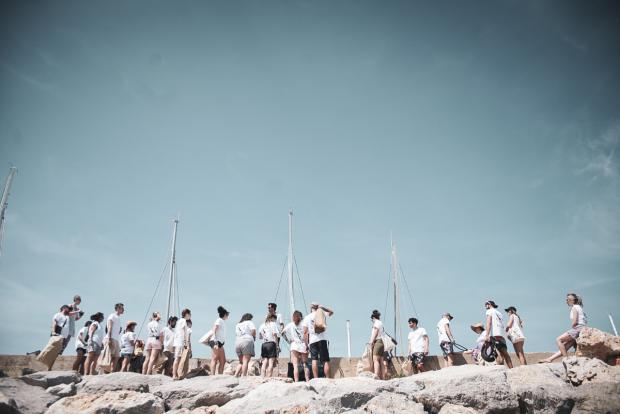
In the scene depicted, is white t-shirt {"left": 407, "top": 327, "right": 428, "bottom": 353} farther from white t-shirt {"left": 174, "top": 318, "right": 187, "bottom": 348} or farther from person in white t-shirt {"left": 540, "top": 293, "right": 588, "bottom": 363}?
white t-shirt {"left": 174, "top": 318, "right": 187, "bottom": 348}

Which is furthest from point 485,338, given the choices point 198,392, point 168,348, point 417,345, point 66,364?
point 66,364

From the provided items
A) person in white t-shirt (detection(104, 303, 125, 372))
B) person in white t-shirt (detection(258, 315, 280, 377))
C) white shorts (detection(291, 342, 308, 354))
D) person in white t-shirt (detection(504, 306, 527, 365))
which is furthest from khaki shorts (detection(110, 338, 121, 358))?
person in white t-shirt (detection(504, 306, 527, 365))

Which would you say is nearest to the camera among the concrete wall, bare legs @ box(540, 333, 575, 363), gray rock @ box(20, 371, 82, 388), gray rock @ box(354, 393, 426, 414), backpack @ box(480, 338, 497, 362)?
gray rock @ box(354, 393, 426, 414)

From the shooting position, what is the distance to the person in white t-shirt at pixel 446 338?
11.2 meters

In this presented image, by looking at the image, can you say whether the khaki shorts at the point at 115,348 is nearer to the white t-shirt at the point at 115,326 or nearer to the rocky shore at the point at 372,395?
the white t-shirt at the point at 115,326

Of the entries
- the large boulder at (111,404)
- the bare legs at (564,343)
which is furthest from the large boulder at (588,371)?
the large boulder at (111,404)

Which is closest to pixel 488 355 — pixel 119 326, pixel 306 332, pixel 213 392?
pixel 306 332

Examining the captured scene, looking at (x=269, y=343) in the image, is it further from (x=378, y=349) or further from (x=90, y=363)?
(x=90, y=363)

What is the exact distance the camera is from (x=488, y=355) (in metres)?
10.8

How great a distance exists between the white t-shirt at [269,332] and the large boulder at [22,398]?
4.92m

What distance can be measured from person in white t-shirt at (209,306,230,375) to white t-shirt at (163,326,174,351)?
1.53 meters

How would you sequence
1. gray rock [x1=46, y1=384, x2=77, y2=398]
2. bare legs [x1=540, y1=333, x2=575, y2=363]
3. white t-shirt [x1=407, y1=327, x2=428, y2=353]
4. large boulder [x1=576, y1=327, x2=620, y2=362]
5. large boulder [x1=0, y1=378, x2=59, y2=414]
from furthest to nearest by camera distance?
1. white t-shirt [x1=407, y1=327, x2=428, y2=353]
2. bare legs [x1=540, y1=333, x2=575, y2=363]
3. large boulder [x1=576, y1=327, x2=620, y2=362]
4. gray rock [x1=46, y1=384, x2=77, y2=398]
5. large boulder [x1=0, y1=378, x2=59, y2=414]

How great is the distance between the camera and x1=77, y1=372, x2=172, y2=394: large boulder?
9391 mm

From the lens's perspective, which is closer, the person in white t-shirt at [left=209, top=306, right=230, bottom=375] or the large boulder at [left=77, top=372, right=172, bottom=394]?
the large boulder at [left=77, top=372, right=172, bottom=394]
